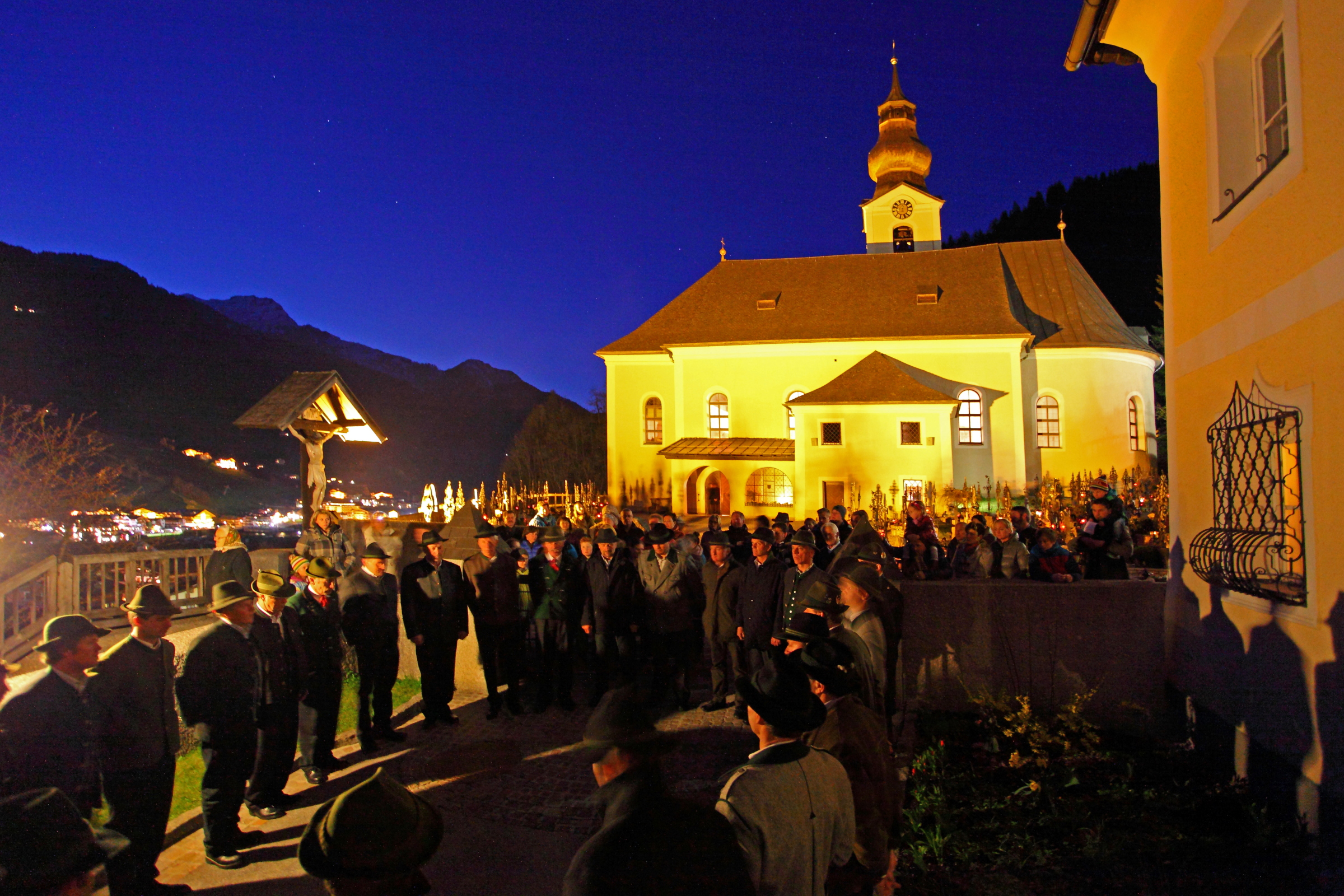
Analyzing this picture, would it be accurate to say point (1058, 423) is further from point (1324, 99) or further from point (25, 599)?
point (25, 599)

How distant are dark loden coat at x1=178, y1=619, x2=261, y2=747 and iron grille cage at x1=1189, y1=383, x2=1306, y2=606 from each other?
21.5 feet

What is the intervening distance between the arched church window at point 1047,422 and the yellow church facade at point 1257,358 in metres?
23.0

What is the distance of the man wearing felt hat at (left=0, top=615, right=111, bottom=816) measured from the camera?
3717mm

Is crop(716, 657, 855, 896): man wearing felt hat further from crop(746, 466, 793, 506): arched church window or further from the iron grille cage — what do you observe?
crop(746, 466, 793, 506): arched church window

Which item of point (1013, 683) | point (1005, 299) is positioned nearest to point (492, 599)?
point (1013, 683)

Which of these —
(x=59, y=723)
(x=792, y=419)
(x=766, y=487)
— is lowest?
(x=59, y=723)

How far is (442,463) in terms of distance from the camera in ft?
288

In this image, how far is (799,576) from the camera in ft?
21.0

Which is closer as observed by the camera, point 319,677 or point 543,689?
point 319,677

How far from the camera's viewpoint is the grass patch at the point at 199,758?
220 inches

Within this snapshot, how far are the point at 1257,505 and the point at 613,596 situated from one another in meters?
5.42

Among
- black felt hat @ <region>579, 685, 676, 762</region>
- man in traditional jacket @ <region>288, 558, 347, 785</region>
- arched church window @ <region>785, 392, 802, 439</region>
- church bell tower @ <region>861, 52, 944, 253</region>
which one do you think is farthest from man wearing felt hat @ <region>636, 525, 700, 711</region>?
church bell tower @ <region>861, 52, 944, 253</region>

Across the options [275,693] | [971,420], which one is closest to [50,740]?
[275,693]

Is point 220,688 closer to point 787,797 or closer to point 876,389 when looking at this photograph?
point 787,797
